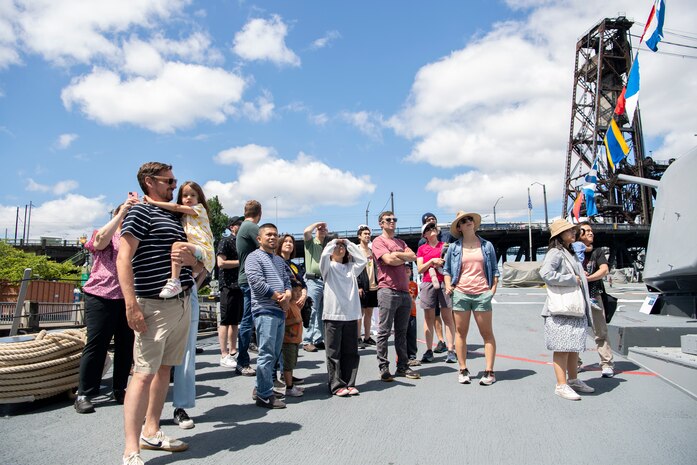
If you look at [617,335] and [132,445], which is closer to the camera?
[132,445]

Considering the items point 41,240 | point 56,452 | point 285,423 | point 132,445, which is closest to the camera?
point 132,445

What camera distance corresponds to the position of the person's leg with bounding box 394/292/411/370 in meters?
5.41

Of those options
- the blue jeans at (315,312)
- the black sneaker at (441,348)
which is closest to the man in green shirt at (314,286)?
the blue jeans at (315,312)

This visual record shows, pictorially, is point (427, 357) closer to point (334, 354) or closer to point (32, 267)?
point (334, 354)

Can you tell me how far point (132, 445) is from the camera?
276cm

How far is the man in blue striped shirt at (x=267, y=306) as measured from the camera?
4.15m

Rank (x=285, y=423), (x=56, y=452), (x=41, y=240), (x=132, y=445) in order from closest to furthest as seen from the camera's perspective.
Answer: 1. (x=132, y=445)
2. (x=56, y=452)
3. (x=285, y=423)
4. (x=41, y=240)

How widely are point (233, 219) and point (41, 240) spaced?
7446 centimetres

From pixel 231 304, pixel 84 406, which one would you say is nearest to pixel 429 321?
pixel 231 304

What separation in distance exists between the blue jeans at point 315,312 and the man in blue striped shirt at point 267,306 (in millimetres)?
2565

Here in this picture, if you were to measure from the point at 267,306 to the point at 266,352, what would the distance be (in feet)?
1.29

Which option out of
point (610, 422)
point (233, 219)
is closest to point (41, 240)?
point (233, 219)

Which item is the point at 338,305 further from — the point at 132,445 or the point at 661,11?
the point at 661,11

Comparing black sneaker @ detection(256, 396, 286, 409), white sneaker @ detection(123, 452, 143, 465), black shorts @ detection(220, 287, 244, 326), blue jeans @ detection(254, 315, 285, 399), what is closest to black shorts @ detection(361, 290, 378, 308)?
black shorts @ detection(220, 287, 244, 326)
